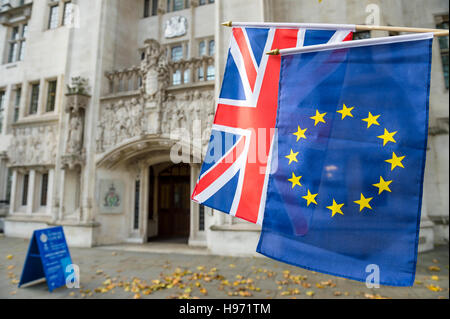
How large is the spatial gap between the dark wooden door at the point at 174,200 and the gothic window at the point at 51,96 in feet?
26.2

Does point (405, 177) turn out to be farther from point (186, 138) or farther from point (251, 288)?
point (186, 138)

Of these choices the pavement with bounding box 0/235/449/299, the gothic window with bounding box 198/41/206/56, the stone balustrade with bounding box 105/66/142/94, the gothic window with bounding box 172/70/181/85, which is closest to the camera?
the pavement with bounding box 0/235/449/299

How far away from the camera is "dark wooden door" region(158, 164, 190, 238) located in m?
5.28

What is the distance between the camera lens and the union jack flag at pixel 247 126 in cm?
217

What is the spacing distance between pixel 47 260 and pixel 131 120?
5.26 m

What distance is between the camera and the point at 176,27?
10188 mm

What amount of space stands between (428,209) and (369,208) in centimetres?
940

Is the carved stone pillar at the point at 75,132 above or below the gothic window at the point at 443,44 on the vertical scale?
below

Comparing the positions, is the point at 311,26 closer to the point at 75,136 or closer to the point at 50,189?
the point at 75,136

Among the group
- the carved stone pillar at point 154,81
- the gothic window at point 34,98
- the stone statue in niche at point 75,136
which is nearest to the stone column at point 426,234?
the carved stone pillar at point 154,81

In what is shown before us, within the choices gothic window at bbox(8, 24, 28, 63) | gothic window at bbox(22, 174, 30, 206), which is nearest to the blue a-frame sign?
gothic window at bbox(8, 24, 28, 63)

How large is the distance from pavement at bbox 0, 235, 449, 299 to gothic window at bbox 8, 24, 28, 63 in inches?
90.0

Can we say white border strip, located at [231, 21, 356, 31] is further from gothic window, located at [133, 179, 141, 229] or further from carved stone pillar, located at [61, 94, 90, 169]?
carved stone pillar, located at [61, 94, 90, 169]

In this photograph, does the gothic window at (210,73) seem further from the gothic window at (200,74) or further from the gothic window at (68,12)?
the gothic window at (68,12)
